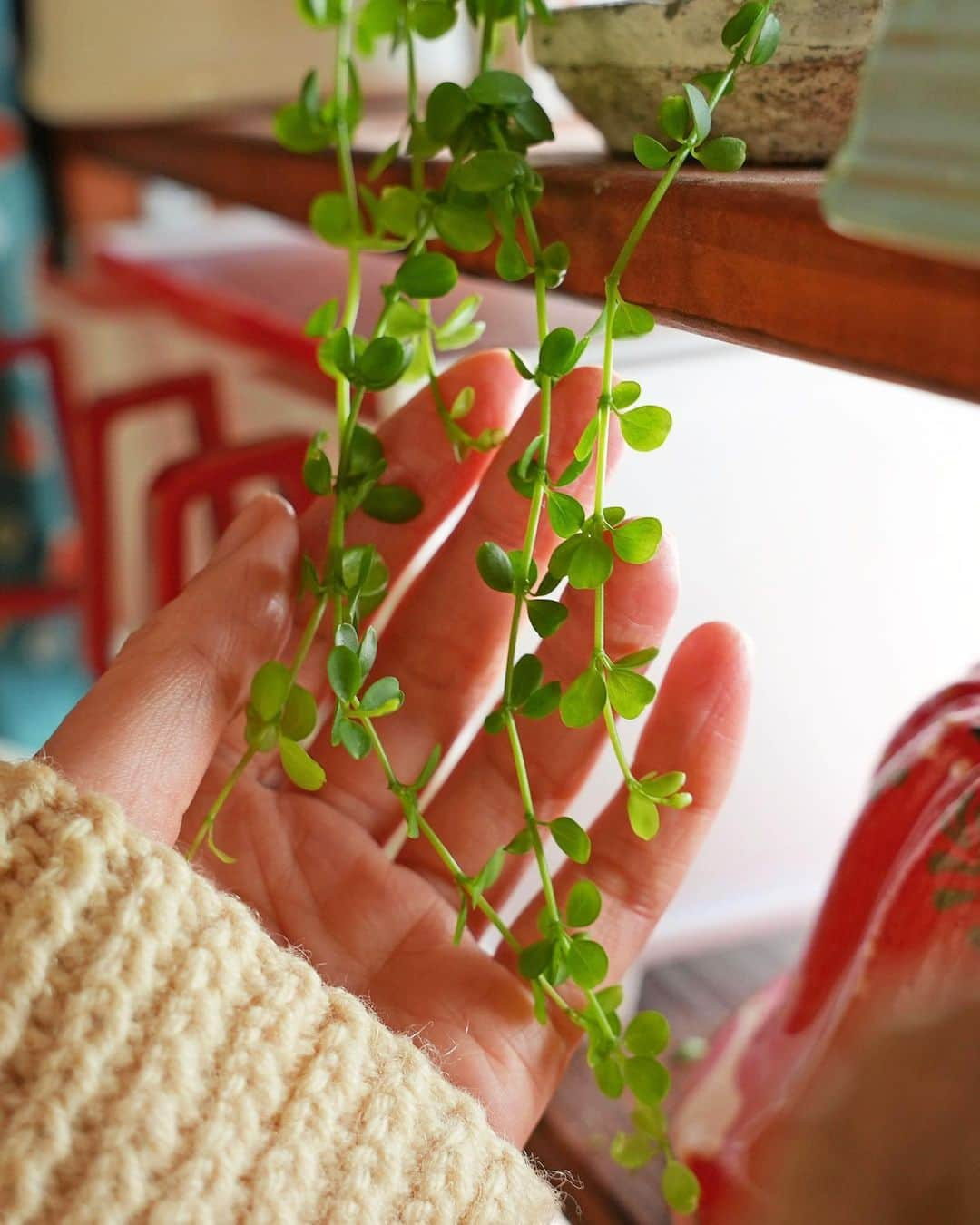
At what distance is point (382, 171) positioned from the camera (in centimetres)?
43

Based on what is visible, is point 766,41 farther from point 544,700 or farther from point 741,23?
point 544,700

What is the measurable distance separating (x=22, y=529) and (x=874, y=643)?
2.77 ft

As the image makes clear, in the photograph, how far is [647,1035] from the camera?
1.16ft

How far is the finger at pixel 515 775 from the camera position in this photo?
0.40m

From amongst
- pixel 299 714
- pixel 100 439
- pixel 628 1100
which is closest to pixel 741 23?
pixel 299 714

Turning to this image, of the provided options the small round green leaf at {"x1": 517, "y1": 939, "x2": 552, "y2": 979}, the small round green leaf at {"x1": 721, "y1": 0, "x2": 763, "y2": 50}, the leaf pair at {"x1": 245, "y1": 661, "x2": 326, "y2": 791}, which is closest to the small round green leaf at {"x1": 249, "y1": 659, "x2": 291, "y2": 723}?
the leaf pair at {"x1": 245, "y1": 661, "x2": 326, "y2": 791}

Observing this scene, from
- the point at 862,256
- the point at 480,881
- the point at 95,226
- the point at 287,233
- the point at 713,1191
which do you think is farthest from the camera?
the point at 95,226

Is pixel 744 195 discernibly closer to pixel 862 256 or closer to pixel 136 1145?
pixel 862 256

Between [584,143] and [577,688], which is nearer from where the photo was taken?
[577,688]

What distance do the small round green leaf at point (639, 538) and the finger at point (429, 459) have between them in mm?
92

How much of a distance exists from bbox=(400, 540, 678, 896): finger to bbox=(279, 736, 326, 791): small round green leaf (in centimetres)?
10

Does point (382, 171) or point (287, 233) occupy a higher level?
point (382, 171)

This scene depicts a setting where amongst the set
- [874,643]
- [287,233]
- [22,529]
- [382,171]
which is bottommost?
[22,529]

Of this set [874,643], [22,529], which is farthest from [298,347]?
[22,529]
